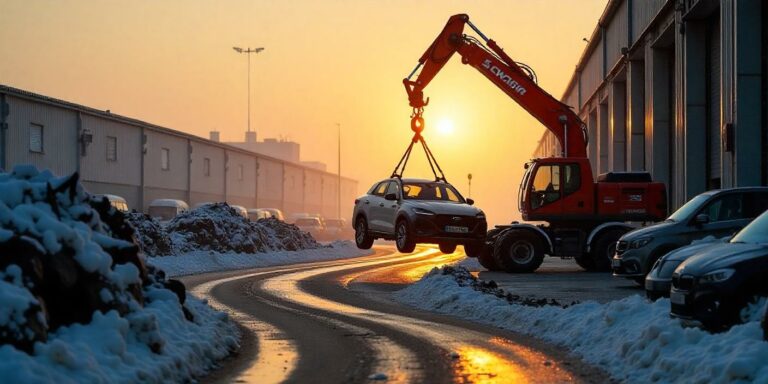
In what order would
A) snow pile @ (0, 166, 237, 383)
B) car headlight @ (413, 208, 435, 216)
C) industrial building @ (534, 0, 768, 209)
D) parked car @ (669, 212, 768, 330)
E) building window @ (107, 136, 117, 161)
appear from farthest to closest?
building window @ (107, 136, 117, 161)
car headlight @ (413, 208, 435, 216)
industrial building @ (534, 0, 768, 209)
parked car @ (669, 212, 768, 330)
snow pile @ (0, 166, 237, 383)

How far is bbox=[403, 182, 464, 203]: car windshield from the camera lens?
24.8m

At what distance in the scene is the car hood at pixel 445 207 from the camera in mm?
23750

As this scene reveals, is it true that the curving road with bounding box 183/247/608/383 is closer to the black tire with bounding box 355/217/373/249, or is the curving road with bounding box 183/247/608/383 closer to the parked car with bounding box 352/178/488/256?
the parked car with bounding box 352/178/488/256

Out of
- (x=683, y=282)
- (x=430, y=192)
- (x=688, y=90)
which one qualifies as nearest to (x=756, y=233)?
Answer: (x=683, y=282)

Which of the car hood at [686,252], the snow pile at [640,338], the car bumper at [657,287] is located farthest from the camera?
the car bumper at [657,287]

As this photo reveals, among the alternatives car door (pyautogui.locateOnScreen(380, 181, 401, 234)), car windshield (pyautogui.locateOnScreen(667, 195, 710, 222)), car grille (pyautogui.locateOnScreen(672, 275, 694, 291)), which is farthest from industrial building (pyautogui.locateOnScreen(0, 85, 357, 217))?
car grille (pyautogui.locateOnScreen(672, 275, 694, 291))

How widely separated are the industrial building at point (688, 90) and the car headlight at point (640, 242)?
4.29 m

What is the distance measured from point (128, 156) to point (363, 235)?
1288 inches

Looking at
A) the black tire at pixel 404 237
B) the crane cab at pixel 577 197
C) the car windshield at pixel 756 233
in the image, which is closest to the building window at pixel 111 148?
the crane cab at pixel 577 197

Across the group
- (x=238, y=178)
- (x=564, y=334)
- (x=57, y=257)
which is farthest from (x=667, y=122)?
(x=238, y=178)

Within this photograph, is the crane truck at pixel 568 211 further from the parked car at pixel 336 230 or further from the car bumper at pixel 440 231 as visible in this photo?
the parked car at pixel 336 230

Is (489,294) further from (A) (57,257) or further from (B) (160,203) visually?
(B) (160,203)

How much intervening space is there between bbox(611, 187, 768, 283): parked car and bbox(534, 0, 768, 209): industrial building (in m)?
4.08

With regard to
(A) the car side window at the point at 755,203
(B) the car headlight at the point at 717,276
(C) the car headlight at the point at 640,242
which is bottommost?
(B) the car headlight at the point at 717,276
